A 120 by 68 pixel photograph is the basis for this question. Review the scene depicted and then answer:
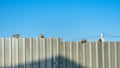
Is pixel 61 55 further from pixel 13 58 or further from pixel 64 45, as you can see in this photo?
pixel 13 58

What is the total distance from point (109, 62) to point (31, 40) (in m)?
1.92

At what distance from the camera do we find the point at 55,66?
480cm

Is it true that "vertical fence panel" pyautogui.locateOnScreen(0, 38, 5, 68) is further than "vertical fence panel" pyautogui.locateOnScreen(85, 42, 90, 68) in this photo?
No

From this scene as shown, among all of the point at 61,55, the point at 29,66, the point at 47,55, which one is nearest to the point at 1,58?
the point at 29,66

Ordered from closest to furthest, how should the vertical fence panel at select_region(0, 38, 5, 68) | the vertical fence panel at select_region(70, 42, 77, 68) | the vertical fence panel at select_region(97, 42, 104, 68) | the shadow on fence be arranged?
the vertical fence panel at select_region(0, 38, 5, 68)
the shadow on fence
the vertical fence panel at select_region(70, 42, 77, 68)
the vertical fence panel at select_region(97, 42, 104, 68)

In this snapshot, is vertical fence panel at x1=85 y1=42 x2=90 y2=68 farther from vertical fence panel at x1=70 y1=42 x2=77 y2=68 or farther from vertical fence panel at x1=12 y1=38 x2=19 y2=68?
vertical fence panel at x1=12 y1=38 x2=19 y2=68

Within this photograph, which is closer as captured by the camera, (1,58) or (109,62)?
(1,58)

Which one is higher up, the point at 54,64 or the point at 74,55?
the point at 74,55

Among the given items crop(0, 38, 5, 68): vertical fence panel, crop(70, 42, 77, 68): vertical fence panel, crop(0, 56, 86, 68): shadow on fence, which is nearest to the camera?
crop(0, 38, 5, 68): vertical fence panel

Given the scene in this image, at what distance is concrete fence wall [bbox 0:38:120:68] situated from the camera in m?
4.55

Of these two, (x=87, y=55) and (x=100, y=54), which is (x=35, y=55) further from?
(x=100, y=54)

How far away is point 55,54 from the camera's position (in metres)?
4.77

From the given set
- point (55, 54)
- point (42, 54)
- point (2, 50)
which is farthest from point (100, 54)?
point (2, 50)

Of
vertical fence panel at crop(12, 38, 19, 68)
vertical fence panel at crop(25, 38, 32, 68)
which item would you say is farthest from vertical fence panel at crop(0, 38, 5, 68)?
vertical fence panel at crop(25, 38, 32, 68)
